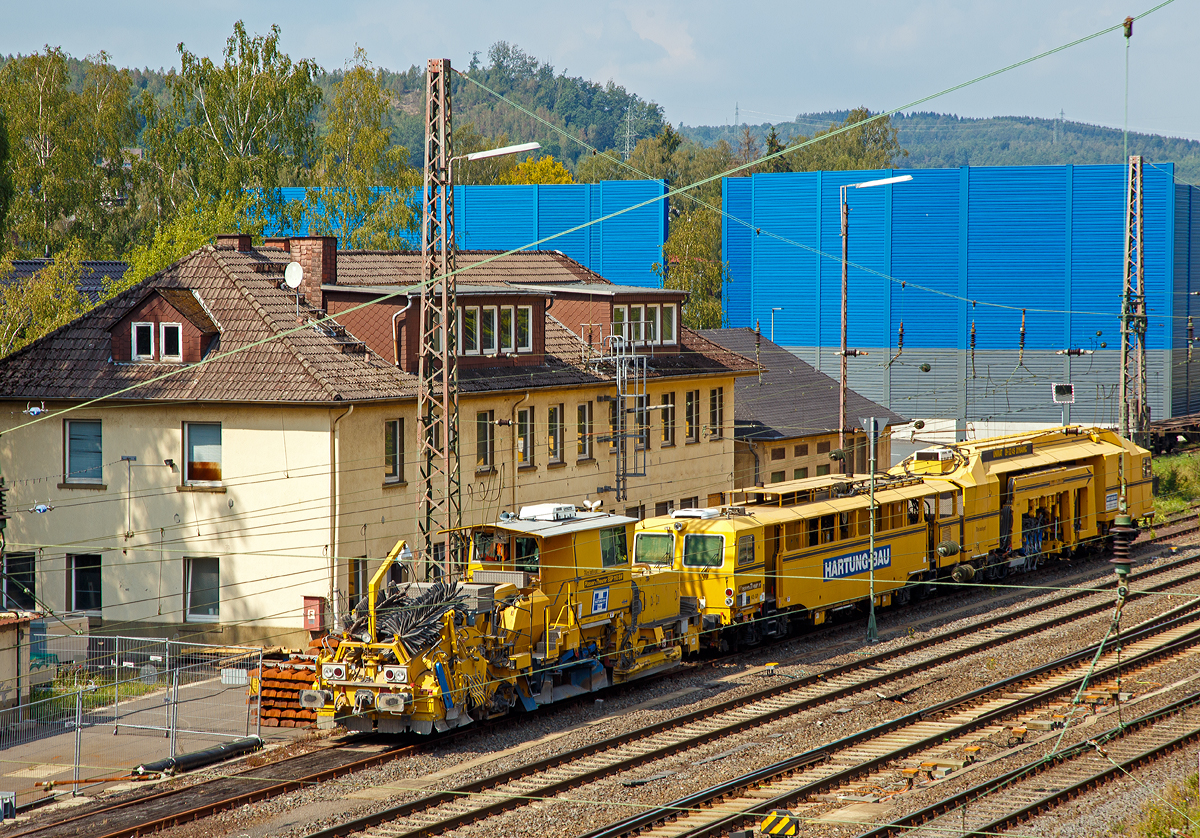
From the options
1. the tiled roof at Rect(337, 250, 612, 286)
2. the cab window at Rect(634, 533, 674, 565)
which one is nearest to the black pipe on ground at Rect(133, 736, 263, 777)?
the cab window at Rect(634, 533, 674, 565)

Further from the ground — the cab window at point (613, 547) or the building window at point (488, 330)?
the building window at point (488, 330)

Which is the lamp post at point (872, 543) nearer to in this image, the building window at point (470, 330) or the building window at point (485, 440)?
the building window at point (485, 440)

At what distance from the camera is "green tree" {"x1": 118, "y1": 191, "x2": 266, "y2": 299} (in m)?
46.2

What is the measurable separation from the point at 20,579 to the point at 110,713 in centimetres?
1033

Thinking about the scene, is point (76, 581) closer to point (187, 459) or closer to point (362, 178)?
point (187, 459)

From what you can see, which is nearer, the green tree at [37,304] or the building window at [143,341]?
the building window at [143,341]

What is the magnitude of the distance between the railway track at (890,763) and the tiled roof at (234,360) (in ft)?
45.4

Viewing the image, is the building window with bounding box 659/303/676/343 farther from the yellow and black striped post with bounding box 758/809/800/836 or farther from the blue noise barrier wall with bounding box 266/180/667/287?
the blue noise barrier wall with bounding box 266/180/667/287

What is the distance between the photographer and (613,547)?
25250 mm

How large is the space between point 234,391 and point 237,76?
35.3 metres

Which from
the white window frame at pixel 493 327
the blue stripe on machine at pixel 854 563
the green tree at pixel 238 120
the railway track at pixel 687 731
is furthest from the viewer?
the green tree at pixel 238 120

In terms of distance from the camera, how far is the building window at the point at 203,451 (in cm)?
3062

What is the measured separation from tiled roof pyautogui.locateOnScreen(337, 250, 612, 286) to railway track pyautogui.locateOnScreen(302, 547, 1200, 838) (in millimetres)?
13826

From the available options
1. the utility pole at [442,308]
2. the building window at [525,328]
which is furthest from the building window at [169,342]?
the utility pole at [442,308]
